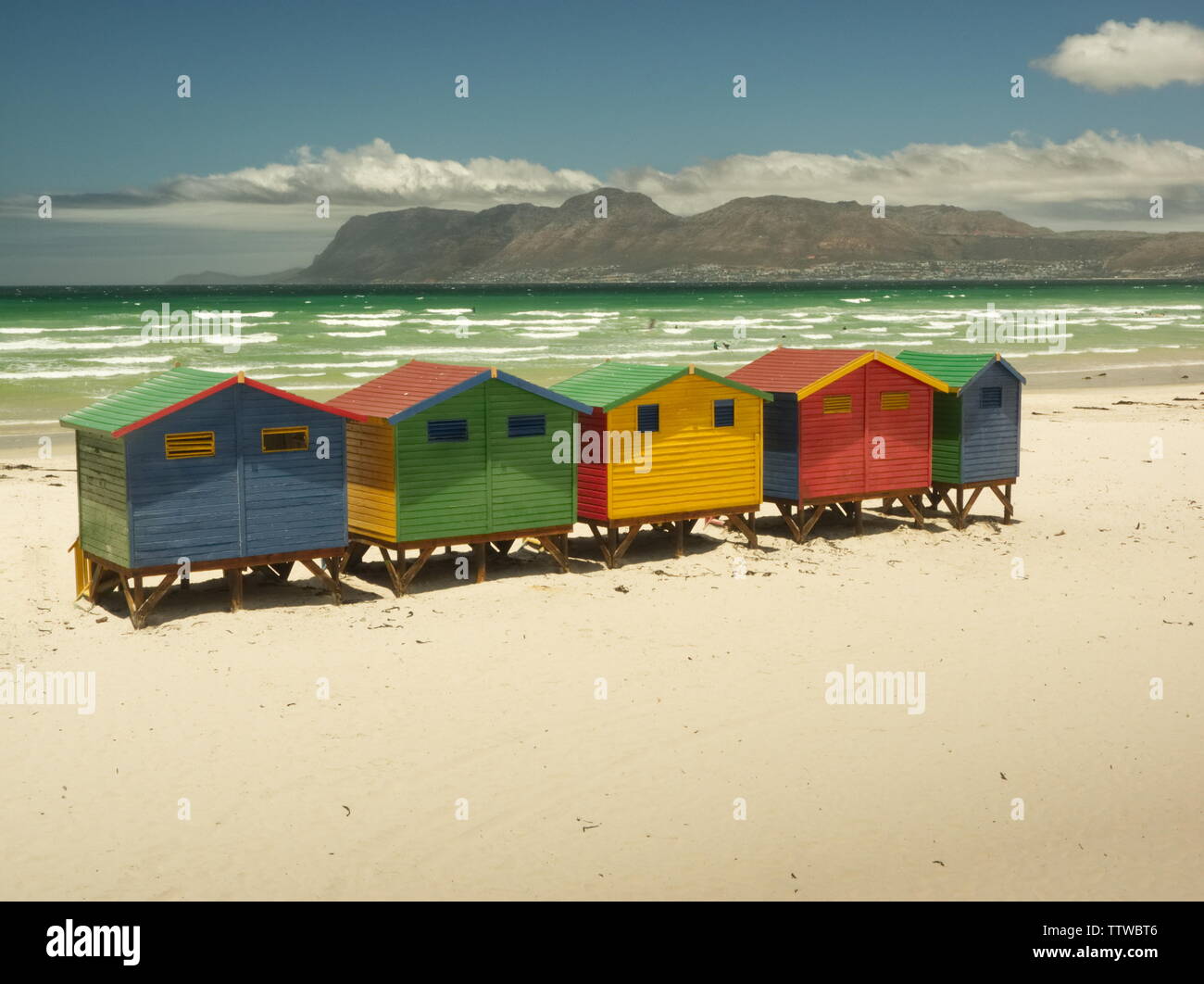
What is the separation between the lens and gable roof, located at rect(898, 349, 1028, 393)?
21.7m

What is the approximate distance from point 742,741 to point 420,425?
6.30 metres

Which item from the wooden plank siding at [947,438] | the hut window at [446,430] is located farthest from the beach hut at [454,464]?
the wooden plank siding at [947,438]

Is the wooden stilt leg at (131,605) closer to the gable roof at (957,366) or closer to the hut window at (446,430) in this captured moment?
the hut window at (446,430)

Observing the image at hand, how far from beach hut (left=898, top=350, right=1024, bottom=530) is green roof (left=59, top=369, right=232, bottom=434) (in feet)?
36.0

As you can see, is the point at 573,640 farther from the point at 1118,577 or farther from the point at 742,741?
the point at 1118,577

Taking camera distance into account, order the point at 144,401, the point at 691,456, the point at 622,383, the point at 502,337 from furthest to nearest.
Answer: the point at 502,337
the point at 691,456
the point at 622,383
the point at 144,401

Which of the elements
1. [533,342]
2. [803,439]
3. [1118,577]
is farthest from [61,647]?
[533,342]

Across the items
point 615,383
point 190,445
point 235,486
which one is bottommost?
point 235,486

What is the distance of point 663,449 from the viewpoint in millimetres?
19234

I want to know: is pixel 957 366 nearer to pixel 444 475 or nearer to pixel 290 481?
pixel 444 475

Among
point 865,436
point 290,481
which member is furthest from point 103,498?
point 865,436

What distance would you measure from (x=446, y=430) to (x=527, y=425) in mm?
1155

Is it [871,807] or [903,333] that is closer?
[871,807]

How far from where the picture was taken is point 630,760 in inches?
480
